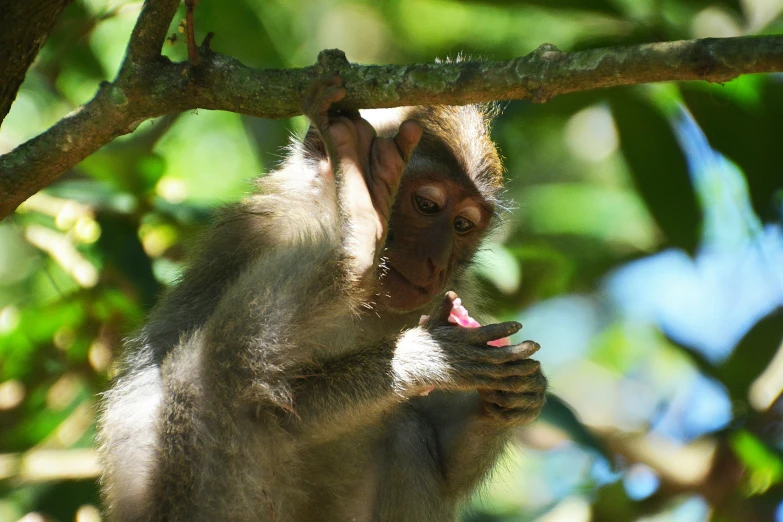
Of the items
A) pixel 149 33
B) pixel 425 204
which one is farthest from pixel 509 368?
pixel 149 33

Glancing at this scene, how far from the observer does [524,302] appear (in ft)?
23.6

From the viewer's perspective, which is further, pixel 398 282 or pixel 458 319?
pixel 398 282

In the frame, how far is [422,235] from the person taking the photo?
423 centimetres

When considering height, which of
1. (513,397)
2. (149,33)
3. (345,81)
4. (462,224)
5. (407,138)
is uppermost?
(149,33)

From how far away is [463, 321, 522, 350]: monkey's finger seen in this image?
145 inches

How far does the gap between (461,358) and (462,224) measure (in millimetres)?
1186

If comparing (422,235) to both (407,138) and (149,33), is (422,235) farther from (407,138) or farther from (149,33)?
(149,33)

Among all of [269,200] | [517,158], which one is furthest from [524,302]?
[269,200]

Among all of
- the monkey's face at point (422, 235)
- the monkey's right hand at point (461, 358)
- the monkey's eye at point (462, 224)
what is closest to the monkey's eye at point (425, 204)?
the monkey's face at point (422, 235)

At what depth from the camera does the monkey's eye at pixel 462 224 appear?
4688 mm

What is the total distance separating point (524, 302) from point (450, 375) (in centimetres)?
363

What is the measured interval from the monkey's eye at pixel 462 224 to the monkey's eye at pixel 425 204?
12.5 inches

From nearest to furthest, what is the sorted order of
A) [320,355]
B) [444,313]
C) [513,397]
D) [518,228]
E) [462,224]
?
[320,355]
[444,313]
[513,397]
[462,224]
[518,228]

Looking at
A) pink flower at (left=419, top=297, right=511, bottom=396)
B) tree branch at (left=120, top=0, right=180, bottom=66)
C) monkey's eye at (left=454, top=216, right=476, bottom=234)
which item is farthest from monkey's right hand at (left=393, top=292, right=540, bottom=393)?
tree branch at (left=120, top=0, right=180, bottom=66)
